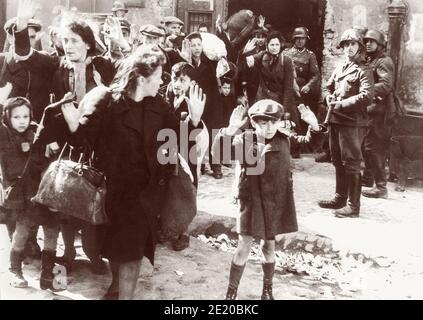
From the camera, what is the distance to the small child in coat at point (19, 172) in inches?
163

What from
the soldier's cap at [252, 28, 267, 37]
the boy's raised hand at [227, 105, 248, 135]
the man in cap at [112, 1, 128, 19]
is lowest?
the boy's raised hand at [227, 105, 248, 135]

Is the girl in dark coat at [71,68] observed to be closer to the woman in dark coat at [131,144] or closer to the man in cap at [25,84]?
the man in cap at [25,84]

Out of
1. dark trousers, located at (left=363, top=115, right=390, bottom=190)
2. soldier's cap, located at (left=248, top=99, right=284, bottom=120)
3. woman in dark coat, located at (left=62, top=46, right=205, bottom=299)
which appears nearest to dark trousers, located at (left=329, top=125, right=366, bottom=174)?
dark trousers, located at (left=363, top=115, right=390, bottom=190)

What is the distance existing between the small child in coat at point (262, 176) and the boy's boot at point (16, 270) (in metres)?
1.47

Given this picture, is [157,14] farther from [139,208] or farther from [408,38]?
[139,208]

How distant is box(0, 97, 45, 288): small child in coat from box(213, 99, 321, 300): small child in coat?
4.65 ft

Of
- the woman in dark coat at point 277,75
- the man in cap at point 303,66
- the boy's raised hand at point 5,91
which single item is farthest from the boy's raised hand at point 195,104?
the man in cap at point 303,66

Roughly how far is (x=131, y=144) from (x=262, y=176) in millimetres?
983

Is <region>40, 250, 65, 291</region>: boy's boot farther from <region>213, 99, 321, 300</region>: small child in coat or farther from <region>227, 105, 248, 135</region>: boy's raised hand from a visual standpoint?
<region>227, 105, 248, 135</region>: boy's raised hand

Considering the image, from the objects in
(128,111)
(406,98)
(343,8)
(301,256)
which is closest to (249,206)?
(128,111)

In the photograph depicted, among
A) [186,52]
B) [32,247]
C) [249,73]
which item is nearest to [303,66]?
[249,73]

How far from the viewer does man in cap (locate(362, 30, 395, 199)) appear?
22.3ft

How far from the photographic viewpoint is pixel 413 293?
15.0 ft

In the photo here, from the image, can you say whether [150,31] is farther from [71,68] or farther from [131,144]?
[131,144]
